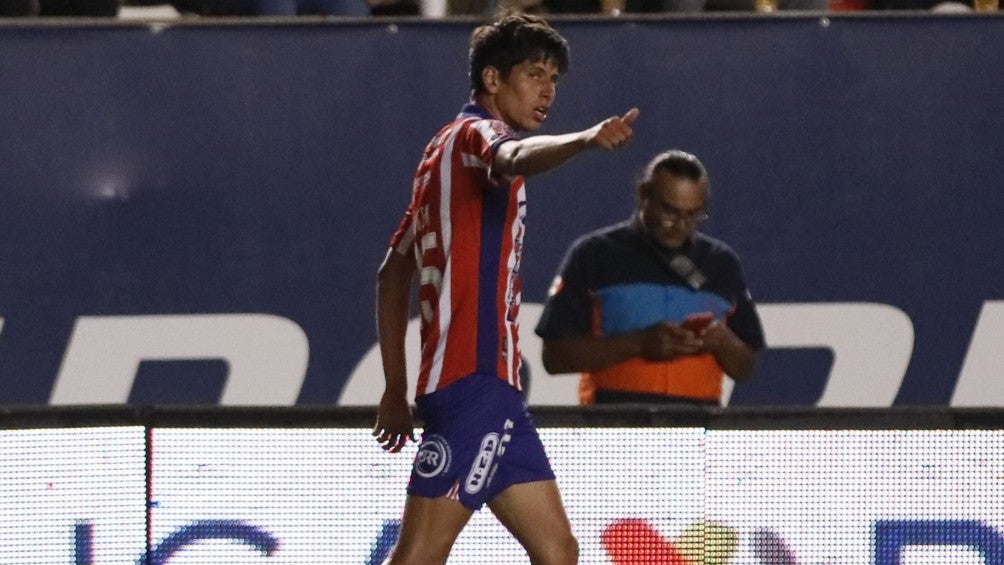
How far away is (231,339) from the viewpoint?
7.47m

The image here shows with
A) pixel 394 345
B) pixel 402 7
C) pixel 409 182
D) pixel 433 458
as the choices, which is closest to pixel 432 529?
pixel 433 458

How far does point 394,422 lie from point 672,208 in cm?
166

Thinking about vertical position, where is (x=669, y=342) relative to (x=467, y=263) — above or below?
below

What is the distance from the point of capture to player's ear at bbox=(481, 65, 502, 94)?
183 inches

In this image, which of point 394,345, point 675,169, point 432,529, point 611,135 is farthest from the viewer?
point 675,169

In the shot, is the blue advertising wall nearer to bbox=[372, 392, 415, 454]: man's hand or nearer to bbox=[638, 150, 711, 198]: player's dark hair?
bbox=[638, 150, 711, 198]: player's dark hair

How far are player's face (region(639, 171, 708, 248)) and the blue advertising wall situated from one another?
4.24ft

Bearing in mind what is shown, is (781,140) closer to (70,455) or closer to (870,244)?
(870,244)

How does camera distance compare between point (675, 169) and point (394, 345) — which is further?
point (675, 169)

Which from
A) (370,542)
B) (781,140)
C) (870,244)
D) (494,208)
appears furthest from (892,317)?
(494,208)

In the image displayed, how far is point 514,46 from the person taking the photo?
15.1 ft

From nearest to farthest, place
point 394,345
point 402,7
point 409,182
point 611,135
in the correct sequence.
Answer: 1. point 611,135
2. point 394,345
3. point 409,182
4. point 402,7

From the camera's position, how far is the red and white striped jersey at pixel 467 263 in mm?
4500

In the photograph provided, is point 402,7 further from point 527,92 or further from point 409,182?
point 527,92
